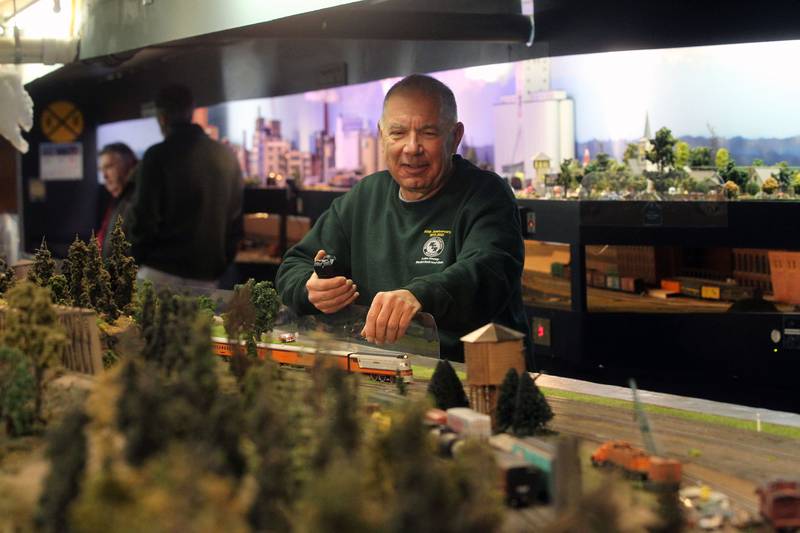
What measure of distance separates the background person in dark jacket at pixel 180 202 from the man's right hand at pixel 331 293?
4.73 m

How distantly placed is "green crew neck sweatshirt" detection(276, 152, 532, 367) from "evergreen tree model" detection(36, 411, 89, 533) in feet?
6.90

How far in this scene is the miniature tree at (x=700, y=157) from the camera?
29.5 feet

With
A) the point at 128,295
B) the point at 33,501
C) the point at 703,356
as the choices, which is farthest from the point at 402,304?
the point at 703,356

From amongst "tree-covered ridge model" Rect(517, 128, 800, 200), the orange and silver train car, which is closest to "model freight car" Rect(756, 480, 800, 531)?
the orange and silver train car

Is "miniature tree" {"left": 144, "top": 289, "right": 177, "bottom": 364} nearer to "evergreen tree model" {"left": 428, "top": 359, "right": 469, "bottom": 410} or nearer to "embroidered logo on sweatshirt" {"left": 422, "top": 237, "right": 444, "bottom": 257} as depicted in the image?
"evergreen tree model" {"left": 428, "top": 359, "right": 469, "bottom": 410}

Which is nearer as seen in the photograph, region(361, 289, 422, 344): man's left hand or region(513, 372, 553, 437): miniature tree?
region(513, 372, 553, 437): miniature tree

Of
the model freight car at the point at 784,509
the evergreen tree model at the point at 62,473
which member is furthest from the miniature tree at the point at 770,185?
the evergreen tree model at the point at 62,473

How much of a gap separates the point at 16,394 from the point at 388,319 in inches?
56.6

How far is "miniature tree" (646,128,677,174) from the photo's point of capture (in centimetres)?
909

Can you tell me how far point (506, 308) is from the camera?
476cm

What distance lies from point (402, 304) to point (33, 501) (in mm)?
2007

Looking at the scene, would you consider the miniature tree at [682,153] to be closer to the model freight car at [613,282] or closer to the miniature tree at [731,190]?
the miniature tree at [731,190]

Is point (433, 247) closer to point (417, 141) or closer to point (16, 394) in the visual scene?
point (417, 141)

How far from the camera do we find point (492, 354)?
121 inches
